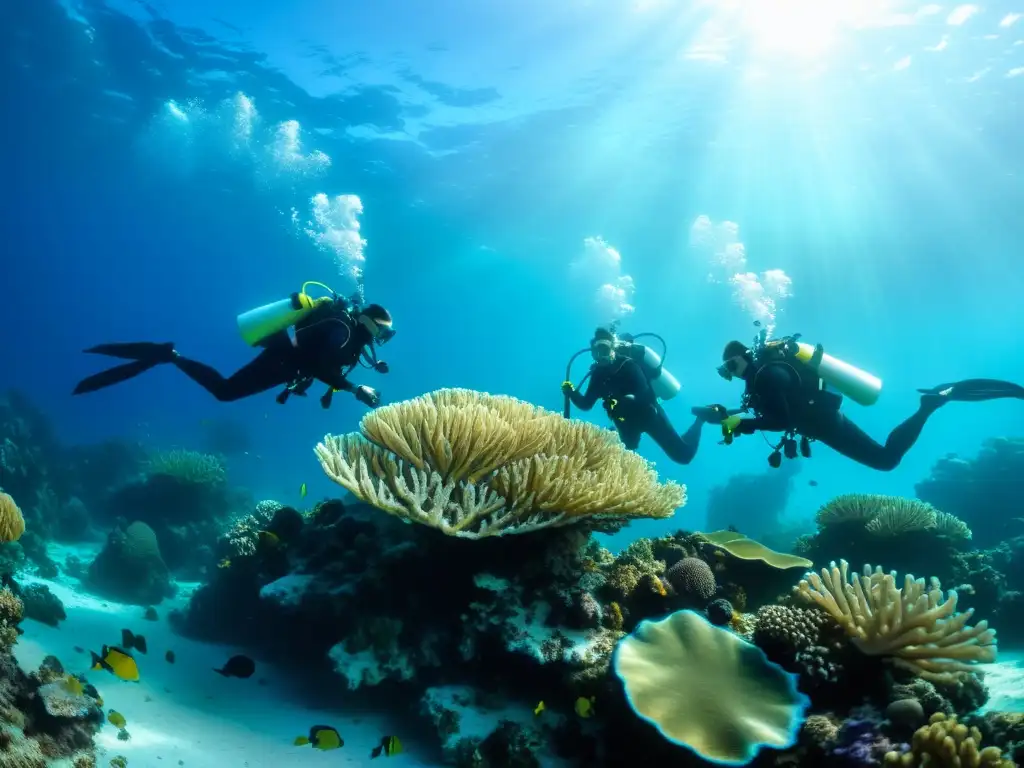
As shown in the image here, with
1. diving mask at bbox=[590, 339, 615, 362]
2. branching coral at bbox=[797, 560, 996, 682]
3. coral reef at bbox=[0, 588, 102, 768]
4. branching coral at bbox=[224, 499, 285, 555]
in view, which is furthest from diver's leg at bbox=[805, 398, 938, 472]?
coral reef at bbox=[0, 588, 102, 768]

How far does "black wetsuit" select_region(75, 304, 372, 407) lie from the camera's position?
676 cm

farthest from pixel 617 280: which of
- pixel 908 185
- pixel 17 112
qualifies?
pixel 17 112

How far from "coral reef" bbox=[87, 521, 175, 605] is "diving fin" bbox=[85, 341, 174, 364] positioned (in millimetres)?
5005

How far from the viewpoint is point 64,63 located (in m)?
26.5

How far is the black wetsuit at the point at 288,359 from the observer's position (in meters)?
6.76

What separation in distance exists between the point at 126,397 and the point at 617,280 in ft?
253

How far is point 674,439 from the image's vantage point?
436 inches

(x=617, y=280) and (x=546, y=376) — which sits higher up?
(x=546, y=376)

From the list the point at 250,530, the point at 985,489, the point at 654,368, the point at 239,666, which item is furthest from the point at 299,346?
the point at 985,489

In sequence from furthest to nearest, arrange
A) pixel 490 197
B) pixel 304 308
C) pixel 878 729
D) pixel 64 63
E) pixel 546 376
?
pixel 546 376 → pixel 490 197 → pixel 64 63 → pixel 304 308 → pixel 878 729

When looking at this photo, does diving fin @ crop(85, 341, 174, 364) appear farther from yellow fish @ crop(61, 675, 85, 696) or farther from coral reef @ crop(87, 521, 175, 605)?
coral reef @ crop(87, 521, 175, 605)

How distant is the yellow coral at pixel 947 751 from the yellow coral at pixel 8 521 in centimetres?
789

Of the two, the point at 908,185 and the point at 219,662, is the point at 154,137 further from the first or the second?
the point at 908,185

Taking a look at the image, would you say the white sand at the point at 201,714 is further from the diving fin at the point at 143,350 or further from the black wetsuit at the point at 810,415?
the black wetsuit at the point at 810,415
